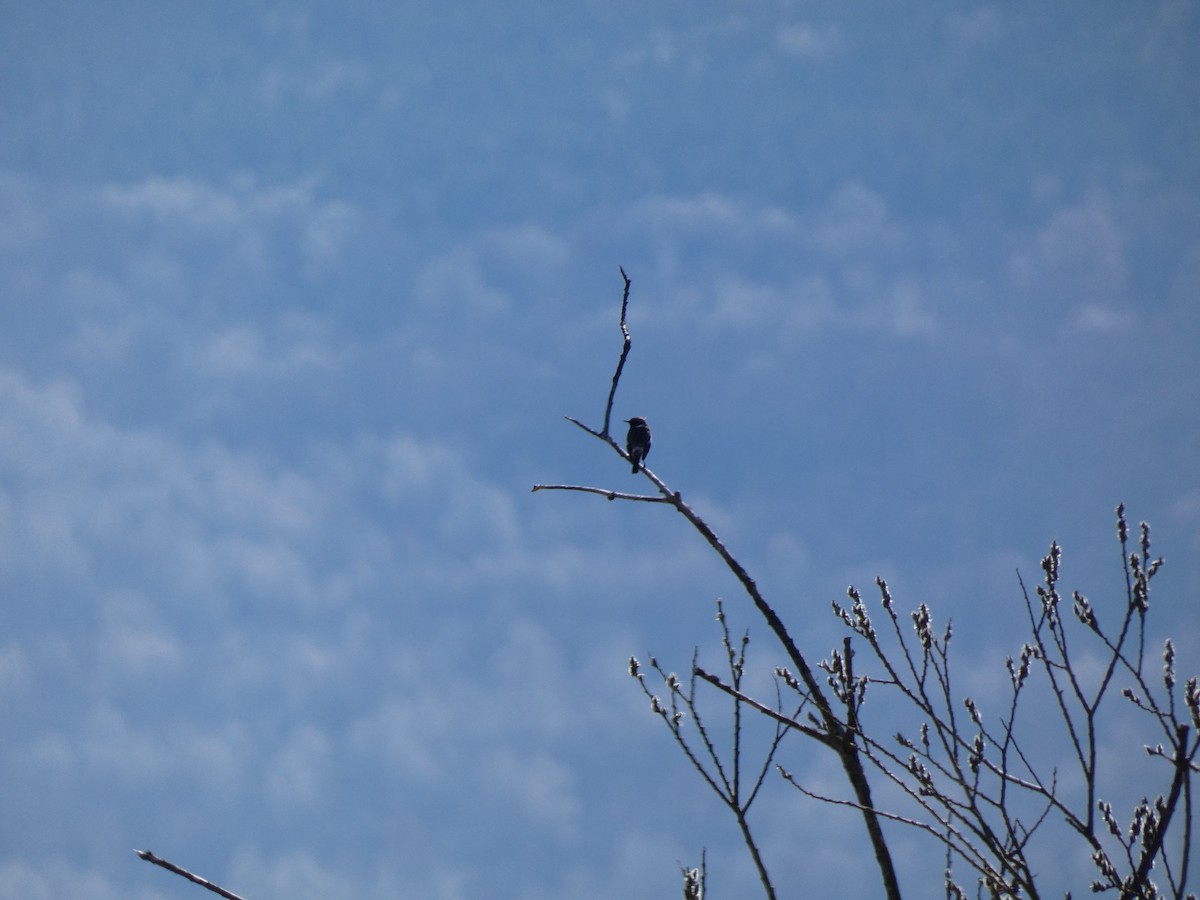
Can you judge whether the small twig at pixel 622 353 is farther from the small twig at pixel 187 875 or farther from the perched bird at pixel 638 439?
the perched bird at pixel 638 439

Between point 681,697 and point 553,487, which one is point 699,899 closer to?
point 681,697

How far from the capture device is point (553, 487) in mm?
3590

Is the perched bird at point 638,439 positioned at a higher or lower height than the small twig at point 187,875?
higher

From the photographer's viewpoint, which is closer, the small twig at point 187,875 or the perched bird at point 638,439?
the small twig at point 187,875

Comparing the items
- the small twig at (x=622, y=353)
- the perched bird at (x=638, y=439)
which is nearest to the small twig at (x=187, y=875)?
the small twig at (x=622, y=353)

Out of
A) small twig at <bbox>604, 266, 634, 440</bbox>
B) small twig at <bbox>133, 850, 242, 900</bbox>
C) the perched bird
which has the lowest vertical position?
small twig at <bbox>133, 850, 242, 900</bbox>

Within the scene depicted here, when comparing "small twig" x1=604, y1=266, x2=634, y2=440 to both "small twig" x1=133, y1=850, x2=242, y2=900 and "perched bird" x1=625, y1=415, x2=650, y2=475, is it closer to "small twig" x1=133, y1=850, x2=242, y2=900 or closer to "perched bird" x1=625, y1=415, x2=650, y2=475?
"small twig" x1=133, y1=850, x2=242, y2=900

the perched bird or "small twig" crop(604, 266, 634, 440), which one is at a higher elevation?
the perched bird

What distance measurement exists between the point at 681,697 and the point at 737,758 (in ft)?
2.09

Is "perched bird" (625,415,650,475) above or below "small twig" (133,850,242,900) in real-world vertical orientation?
above

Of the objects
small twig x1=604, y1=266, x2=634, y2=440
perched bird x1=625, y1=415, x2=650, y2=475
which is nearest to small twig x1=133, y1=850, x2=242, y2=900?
small twig x1=604, y1=266, x2=634, y2=440

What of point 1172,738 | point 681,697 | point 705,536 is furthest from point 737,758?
point 1172,738

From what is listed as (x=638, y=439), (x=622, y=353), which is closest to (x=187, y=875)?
(x=622, y=353)

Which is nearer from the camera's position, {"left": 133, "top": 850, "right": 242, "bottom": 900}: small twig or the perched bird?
{"left": 133, "top": 850, "right": 242, "bottom": 900}: small twig
